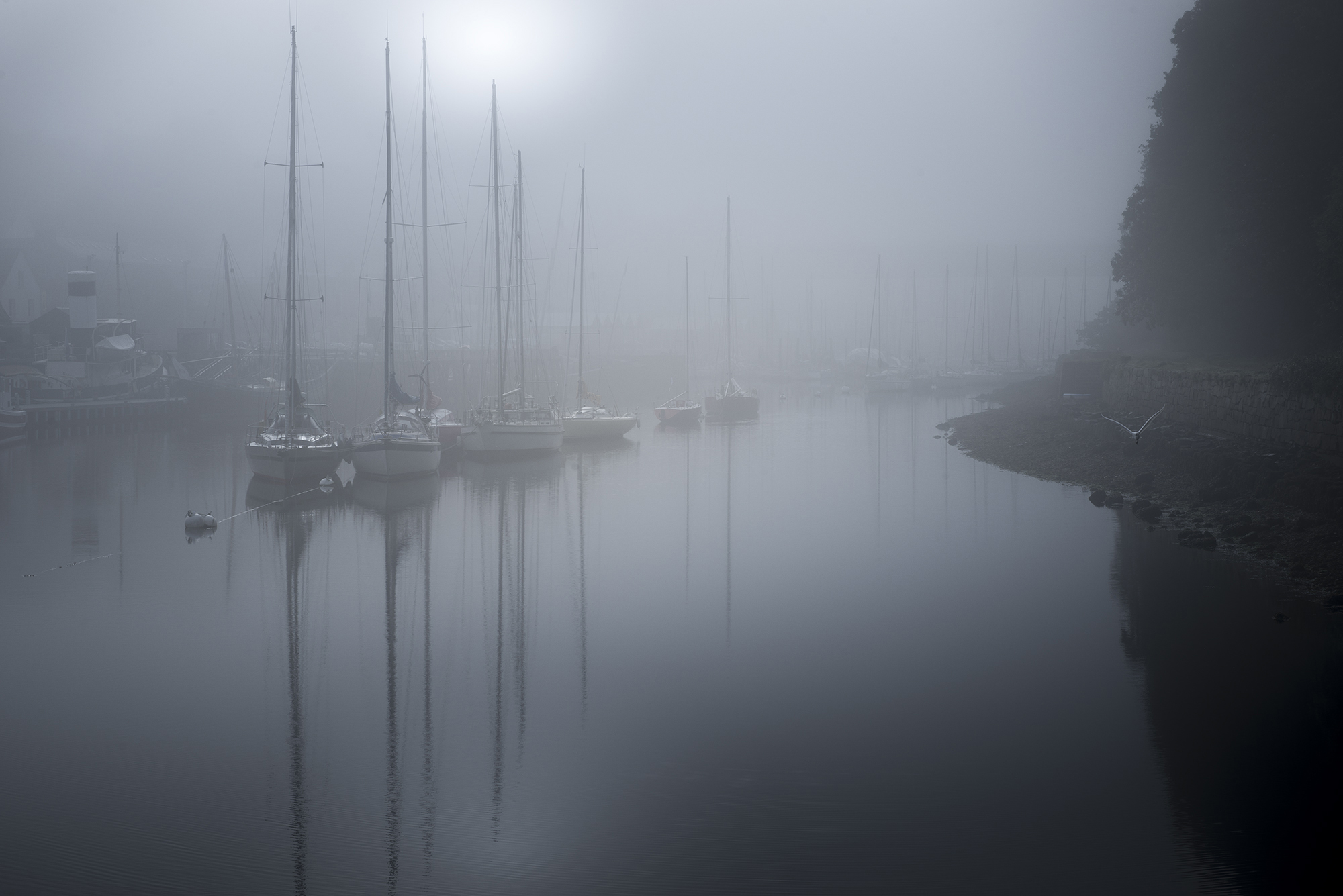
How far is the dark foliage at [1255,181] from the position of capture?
27500mm

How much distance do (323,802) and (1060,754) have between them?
6.81 meters

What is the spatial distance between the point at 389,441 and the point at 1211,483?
64.2 ft

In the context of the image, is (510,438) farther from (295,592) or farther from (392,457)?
(295,592)

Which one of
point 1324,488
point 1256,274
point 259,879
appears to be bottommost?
point 259,879

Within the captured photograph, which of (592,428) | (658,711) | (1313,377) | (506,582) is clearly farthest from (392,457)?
(1313,377)

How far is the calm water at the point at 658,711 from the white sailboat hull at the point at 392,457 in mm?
5051

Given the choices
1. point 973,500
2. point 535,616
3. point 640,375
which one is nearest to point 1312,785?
point 535,616

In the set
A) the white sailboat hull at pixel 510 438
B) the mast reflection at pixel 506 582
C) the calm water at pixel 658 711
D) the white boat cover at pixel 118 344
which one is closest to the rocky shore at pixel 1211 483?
the calm water at pixel 658 711

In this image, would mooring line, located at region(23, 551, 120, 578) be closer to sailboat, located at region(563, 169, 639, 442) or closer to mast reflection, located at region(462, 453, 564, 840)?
mast reflection, located at region(462, 453, 564, 840)

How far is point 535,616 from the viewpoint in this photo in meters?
16.0

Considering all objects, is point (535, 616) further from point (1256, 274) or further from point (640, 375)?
point (640, 375)

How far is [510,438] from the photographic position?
1367 inches

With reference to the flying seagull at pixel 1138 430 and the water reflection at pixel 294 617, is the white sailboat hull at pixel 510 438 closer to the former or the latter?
the water reflection at pixel 294 617

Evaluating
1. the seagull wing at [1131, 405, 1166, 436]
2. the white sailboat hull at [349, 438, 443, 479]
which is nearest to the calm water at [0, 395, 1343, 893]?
the white sailboat hull at [349, 438, 443, 479]
